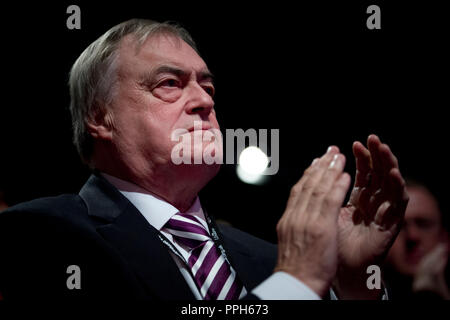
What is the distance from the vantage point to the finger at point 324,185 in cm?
125

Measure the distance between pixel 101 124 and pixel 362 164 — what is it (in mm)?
924

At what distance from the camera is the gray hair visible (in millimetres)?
1723

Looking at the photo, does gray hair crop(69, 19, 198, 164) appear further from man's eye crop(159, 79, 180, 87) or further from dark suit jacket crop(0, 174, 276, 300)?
dark suit jacket crop(0, 174, 276, 300)

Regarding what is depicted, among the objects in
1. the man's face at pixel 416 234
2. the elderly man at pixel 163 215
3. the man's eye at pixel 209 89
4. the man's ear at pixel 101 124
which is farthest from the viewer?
the man's face at pixel 416 234

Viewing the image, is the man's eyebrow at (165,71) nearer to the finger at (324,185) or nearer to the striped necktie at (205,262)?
the striped necktie at (205,262)

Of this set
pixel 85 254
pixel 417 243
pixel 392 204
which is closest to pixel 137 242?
pixel 85 254

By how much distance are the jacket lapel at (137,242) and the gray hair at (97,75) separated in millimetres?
336

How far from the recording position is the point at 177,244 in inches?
59.6

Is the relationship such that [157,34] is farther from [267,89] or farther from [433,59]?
[433,59]

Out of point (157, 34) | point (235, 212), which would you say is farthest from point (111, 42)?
point (235, 212)

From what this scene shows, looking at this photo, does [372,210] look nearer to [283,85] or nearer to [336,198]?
[336,198]

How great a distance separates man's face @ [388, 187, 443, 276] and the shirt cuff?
1.38m

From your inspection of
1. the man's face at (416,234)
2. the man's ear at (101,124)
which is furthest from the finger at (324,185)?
the man's face at (416,234)

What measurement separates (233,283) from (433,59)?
6.20 ft
